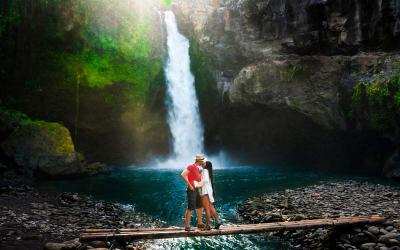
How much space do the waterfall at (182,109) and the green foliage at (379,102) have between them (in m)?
15.6

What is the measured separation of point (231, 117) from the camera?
3916 cm

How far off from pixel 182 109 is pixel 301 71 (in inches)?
490

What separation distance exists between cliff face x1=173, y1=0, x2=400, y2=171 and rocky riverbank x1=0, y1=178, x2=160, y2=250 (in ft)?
67.7

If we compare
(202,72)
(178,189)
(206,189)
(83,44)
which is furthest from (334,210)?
(83,44)

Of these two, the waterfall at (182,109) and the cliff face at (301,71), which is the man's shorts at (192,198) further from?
the waterfall at (182,109)

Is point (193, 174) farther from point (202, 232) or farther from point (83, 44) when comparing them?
point (83, 44)

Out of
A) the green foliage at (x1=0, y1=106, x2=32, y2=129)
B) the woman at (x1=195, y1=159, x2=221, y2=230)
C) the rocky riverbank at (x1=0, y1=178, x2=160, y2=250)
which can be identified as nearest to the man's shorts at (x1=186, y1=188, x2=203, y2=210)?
the woman at (x1=195, y1=159, x2=221, y2=230)

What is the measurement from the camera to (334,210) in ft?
53.5

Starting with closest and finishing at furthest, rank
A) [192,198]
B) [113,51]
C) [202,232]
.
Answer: [202,232] < [192,198] < [113,51]

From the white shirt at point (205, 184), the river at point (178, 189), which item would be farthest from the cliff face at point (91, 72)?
the white shirt at point (205, 184)

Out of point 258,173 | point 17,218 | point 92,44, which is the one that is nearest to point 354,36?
point 258,173

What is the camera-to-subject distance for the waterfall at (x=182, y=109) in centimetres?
3900

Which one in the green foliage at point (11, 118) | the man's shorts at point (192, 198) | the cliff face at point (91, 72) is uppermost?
the cliff face at point (91, 72)

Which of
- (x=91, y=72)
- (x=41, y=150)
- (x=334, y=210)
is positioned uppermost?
(x=91, y=72)
